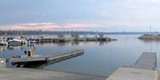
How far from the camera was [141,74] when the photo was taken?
10516 mm

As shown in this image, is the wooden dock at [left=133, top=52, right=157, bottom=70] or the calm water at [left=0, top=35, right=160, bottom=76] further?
the calm water at [left=0, top=35, right=160, bottom=76]

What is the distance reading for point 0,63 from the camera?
58.0 ft

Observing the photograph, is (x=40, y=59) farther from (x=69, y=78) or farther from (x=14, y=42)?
(x=14, y=42)

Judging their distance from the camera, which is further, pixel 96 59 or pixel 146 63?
pixel 96 59

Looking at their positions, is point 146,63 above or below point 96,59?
above

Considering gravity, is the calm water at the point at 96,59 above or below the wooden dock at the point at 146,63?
below

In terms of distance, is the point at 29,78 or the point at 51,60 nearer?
the point at 29,78

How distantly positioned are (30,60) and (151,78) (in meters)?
21.2

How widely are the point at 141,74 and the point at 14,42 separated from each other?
7649cm

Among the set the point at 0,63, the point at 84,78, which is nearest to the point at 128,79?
the point at 84,78

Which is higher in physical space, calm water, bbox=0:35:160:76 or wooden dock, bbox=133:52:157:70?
wooden dock, bbox=133:52:157:70

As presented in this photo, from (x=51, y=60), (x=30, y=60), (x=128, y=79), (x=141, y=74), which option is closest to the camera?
(x=128, y=79)

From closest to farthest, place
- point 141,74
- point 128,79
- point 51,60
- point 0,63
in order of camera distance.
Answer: point 128,79 < point 141,74 < point 0,63 < point 51,60

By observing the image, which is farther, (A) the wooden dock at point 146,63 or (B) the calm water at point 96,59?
(B) the calm water at point 96,59
